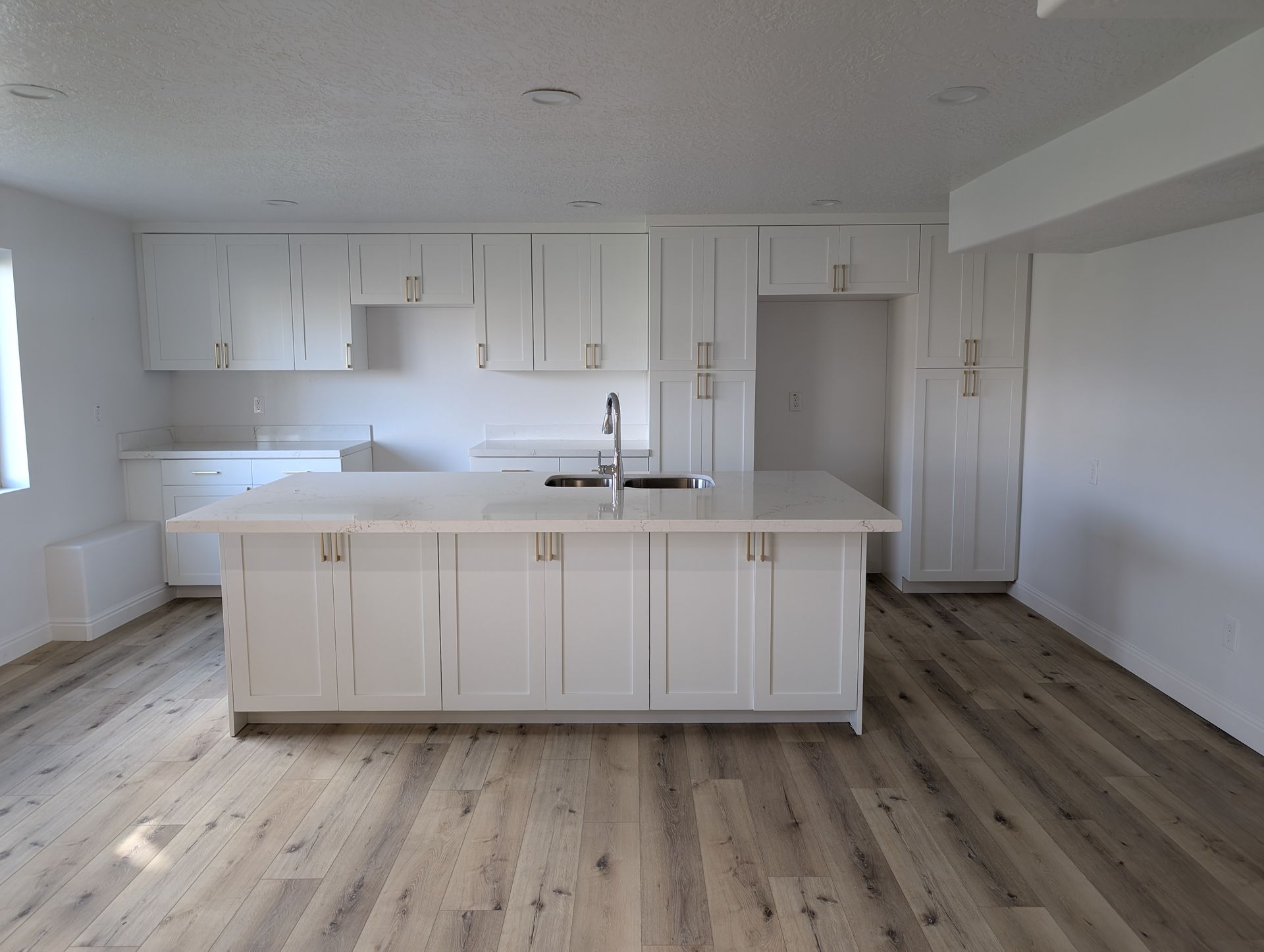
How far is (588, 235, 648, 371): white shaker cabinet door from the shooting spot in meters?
4.91

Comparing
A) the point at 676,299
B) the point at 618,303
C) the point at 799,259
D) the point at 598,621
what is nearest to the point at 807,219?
the point at 799,259

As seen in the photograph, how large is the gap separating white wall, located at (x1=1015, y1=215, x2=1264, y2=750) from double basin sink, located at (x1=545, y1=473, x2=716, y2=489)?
196cm

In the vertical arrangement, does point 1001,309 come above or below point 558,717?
above

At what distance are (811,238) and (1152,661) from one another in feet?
8.88

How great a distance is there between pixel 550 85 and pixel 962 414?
3.21 m

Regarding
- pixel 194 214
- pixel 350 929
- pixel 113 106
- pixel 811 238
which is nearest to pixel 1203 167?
pixel 811 238

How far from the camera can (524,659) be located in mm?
3002

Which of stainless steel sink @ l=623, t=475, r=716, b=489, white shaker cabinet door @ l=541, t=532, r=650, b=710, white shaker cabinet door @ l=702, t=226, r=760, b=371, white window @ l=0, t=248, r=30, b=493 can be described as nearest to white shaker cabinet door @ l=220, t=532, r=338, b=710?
white shaker cabinet door @ l=541, t=532, r=650, b=710

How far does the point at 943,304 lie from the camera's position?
4664mm

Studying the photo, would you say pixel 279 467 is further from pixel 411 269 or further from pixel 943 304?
pixel 943 304

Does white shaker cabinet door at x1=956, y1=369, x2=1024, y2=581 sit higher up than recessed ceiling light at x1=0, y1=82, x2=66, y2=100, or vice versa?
recessed ceiling light at x1=0, y1=82, x2=66, y2=100

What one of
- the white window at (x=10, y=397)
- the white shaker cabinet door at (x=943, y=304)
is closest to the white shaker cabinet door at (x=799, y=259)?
the white shaker cabinet door at (x=943, y=304)

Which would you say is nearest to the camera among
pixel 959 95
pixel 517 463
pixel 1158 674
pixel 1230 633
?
pixel 959 95

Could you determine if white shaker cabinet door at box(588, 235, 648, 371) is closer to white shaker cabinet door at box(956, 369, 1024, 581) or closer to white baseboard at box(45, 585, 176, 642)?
white shaker cabinet door at box(956, 369, 1024, 581)
